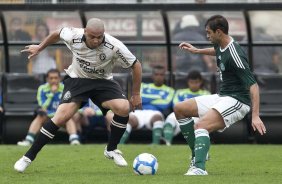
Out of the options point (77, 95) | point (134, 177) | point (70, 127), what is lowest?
point (70, 127)

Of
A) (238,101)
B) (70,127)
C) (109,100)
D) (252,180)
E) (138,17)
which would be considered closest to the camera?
(252,180)

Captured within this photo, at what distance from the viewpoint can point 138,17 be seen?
1753cm

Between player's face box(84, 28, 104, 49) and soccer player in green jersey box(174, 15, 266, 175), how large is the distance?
4.04 feet

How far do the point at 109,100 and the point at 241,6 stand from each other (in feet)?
21.2

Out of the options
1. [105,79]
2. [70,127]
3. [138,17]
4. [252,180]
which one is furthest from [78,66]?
[138,17]

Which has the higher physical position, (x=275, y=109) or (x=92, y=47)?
(x=92, y=47)

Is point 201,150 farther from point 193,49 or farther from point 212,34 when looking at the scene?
point 193,49

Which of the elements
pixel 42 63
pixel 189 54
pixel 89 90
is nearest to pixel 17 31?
pixel 42 63

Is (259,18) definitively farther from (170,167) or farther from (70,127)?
(170,167)

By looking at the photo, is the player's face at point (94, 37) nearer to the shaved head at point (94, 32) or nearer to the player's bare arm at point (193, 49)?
the shaved head at point (94, 32)

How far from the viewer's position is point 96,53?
36.0 ft

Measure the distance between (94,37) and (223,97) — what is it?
1684mm

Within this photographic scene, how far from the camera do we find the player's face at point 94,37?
10562 mm

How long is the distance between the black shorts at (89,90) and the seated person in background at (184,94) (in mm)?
4926
